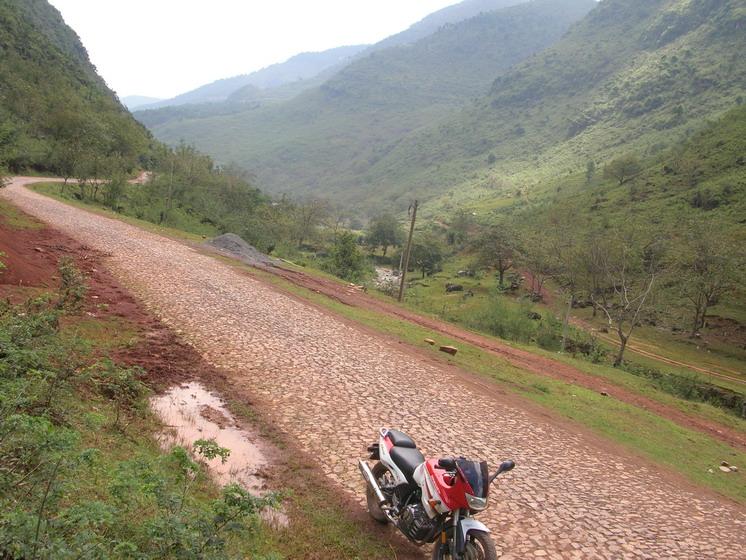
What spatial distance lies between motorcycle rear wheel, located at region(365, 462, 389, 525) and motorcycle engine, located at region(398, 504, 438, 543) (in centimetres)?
62

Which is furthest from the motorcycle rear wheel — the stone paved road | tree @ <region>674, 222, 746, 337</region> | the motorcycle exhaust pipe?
tree @ <region>674, 222, 746, 337</region>

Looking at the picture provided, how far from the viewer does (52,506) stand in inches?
164

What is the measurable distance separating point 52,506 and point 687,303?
58.3 m

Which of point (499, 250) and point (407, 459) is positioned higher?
point (407, 459)

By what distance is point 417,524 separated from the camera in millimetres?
6188

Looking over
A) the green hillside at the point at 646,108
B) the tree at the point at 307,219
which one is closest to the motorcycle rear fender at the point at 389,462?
the tree at the point at 307,219

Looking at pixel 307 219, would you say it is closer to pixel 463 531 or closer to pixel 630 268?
pixel 630 268

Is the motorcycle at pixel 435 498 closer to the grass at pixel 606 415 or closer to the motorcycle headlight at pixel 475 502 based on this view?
the motorcycle headlight at pixel 475 502

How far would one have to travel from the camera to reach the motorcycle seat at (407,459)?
6.71m

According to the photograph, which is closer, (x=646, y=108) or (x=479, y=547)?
(x=479, y=547)

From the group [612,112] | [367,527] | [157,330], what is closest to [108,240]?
[157,330]

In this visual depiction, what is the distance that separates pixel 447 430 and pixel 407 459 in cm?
482

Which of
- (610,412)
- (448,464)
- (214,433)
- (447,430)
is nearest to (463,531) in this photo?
(448,464)

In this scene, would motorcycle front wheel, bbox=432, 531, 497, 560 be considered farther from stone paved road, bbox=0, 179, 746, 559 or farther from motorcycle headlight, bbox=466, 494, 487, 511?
stone paved road, bbox=0, 179, 746, 559
